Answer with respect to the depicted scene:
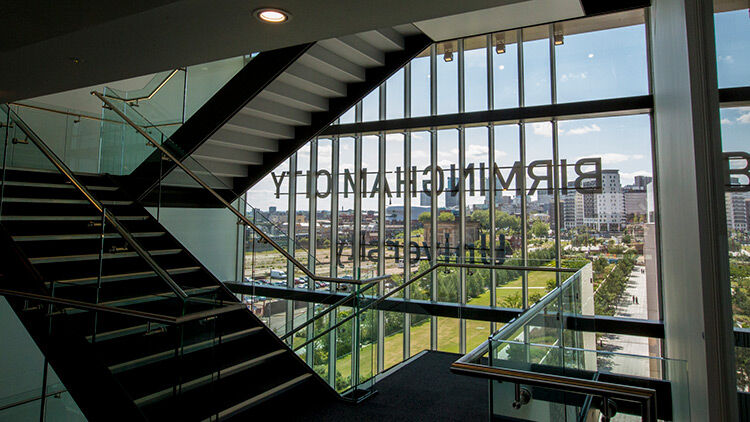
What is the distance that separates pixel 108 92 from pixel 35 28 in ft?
11.0

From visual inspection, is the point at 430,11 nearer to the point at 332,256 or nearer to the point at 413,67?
the point at 413,67

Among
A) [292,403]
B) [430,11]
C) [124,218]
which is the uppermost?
[430,11]

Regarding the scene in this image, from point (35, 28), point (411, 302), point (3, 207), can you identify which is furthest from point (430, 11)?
point (3, 207)

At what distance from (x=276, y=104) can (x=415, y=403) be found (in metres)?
4.58

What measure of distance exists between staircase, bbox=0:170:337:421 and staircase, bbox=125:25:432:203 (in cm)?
96

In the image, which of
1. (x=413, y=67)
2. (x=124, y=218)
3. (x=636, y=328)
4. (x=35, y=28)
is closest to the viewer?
(x=35, y=28)

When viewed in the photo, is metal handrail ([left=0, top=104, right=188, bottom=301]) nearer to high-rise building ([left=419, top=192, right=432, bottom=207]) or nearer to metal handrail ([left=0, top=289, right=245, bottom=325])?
metal handrail ([left=0, top=289, right=245, bottom=325])

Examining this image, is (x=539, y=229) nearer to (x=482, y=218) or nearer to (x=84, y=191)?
(x=482, y=218)

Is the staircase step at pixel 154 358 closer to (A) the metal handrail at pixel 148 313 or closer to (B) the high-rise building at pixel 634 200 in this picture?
(A) the metal handrail at pixel 148 313

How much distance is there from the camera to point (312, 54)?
5.47 meters

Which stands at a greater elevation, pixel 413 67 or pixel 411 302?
pixel 413 67

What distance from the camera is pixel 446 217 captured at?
8.42 meters

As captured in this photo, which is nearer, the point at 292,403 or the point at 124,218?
the point at 292,403

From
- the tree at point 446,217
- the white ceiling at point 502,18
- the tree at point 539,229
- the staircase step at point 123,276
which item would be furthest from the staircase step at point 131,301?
the tree at point 539,229
